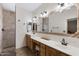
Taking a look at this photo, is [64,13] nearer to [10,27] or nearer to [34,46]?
[34,46]

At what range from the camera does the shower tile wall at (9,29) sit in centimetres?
196

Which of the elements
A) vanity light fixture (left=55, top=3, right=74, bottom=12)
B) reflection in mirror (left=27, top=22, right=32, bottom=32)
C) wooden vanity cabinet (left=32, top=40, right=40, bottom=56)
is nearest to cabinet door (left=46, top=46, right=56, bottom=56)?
wooden vanity cabinet (left=32, top=40, right=40, bottom=56)

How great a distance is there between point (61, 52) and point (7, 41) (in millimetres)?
1056

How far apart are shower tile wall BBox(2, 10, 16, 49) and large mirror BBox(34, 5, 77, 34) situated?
0.51 metres

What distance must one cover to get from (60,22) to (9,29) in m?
0.99

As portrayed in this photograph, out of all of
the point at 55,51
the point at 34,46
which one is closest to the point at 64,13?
the point at 55,51

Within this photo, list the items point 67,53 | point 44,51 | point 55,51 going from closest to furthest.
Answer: point 67,53 → point 55,51 → point 44,51

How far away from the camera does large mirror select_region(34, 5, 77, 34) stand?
1772mm

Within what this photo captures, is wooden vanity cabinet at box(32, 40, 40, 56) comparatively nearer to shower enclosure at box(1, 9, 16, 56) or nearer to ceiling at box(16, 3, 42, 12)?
shower enclosure at box(1, 9, 16, 56)

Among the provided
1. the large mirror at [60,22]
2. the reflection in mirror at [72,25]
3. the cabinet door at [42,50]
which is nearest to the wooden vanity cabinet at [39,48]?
the cabinet door at [42,50]

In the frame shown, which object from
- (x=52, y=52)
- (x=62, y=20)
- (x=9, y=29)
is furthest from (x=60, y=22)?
(x=9, y=29)

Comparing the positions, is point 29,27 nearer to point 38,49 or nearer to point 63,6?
point 38,49

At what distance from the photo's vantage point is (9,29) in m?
1.98

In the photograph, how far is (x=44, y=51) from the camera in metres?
1.87
